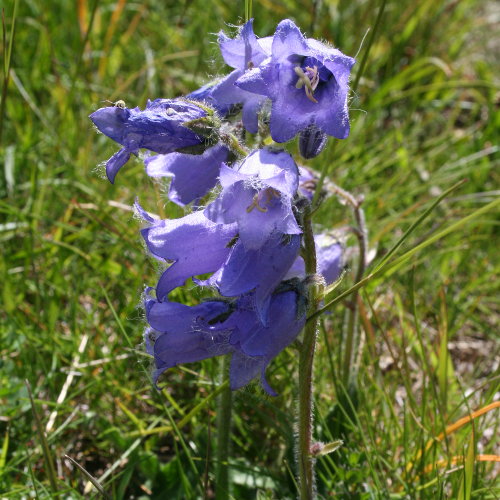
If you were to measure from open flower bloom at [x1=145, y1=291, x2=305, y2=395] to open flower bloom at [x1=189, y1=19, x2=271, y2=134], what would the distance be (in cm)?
52

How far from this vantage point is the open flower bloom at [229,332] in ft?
6.00

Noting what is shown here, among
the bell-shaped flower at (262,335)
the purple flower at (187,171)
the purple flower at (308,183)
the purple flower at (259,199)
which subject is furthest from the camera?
the purple flower at (308,183)

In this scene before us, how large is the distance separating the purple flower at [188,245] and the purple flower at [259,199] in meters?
0.11

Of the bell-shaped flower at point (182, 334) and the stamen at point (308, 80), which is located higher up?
the stamen at point (308, 80)

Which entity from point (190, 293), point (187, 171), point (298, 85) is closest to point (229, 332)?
point (187, 171)

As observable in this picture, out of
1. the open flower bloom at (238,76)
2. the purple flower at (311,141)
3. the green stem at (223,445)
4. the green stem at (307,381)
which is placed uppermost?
the open flower bloom at (238,76)

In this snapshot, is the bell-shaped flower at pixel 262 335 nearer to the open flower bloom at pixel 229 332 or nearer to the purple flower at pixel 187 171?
the open flower bloom at pixel 229 332

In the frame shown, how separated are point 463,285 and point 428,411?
1328 millimetres

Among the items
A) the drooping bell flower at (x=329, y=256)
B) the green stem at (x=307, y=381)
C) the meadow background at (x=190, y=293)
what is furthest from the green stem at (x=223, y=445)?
the drooping bell flower at (x=329, y=256)

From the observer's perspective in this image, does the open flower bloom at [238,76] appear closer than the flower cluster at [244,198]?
No

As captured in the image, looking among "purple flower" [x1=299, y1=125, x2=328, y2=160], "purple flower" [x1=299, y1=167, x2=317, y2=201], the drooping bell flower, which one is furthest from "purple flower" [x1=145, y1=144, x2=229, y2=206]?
the drooping bell flower

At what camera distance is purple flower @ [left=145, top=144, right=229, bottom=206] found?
204 centimetres

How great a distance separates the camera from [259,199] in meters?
1.70

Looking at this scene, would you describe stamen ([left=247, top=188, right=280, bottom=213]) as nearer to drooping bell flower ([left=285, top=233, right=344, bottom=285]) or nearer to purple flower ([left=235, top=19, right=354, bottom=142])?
purple flower ([left=235, top=19, right=354, bottom=142])
